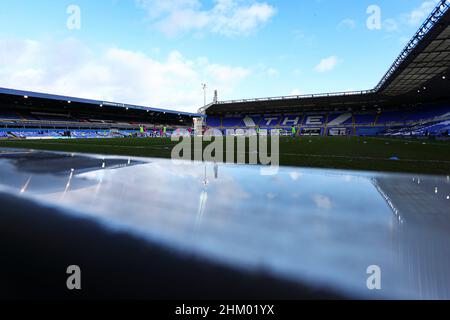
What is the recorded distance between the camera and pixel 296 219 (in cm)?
373

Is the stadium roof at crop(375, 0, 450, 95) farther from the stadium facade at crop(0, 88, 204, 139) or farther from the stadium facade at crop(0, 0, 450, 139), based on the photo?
the stadium facade at crop(0, 88, 204, 139)

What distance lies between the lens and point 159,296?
2.03 meters

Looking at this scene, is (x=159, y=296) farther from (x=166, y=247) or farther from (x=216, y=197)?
(x=216, y=197)

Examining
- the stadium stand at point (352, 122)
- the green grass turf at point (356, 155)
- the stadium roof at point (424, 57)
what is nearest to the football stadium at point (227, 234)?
the green grass turf at point (356, 155)

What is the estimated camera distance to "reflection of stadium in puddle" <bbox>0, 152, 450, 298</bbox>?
240 cm

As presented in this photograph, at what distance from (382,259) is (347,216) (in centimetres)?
133

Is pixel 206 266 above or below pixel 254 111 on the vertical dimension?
below

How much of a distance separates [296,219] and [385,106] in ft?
236

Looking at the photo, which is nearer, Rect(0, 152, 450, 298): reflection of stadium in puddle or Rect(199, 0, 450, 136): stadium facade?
Rect(0, 152, 450, 298): reflection of stadium in puddle

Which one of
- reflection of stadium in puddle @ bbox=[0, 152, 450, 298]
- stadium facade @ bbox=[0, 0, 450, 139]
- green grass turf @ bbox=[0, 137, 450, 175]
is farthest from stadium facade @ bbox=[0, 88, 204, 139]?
reflection of stadium in puddle @ bbox=[0, 152, 450, 298]

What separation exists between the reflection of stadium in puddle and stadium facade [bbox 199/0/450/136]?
1999 cm

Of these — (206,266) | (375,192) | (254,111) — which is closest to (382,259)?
(206,266)

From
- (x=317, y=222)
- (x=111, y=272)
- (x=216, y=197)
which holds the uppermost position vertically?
(x=216, y=197)

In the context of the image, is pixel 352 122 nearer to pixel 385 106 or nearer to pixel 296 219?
pixel 385 106
